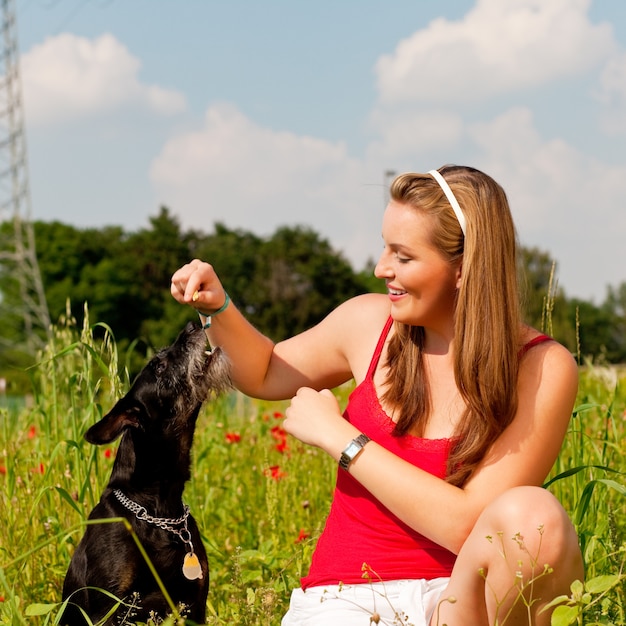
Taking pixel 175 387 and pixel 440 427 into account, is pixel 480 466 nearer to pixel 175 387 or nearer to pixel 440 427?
pixel 440 427

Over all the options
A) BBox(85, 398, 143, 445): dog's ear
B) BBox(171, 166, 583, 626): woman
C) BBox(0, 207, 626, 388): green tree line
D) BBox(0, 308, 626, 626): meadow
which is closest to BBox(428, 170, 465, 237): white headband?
BBox(171, 166, 583, 626): woman

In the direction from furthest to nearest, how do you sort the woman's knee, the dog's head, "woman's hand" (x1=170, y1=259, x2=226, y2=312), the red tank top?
the dog's head → "woman's hand" (x1=170, y1=259, x2=226, y2=312) → the red tank top → the woman's knee

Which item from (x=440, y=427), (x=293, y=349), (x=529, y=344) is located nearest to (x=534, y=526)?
(x=440, y=427)

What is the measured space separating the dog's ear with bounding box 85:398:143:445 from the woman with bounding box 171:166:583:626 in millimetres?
611

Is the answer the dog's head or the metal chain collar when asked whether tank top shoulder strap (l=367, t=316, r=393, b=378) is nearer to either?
the dog's head

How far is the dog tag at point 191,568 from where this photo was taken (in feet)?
10.9

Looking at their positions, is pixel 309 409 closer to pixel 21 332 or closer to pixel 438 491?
pixel 438 491

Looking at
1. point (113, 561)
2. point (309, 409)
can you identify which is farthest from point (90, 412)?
point (309, 409)

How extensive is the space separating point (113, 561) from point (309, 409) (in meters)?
1.07

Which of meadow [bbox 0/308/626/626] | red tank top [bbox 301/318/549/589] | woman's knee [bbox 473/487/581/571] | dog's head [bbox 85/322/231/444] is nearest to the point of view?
woman's knee [bbox 473/487/581/571]

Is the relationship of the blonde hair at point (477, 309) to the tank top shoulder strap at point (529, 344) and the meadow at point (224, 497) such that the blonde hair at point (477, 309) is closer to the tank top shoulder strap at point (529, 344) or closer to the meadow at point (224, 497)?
the tank top shoulder strap at point (529, 344)

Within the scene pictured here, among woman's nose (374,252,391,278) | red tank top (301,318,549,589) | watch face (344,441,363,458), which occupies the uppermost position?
woman's nose (374,252,391,278)

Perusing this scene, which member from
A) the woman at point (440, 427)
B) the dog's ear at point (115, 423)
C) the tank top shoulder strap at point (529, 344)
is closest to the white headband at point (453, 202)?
the woman at point (440, 427)

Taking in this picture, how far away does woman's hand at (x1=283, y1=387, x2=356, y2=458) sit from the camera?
281 centimetres
